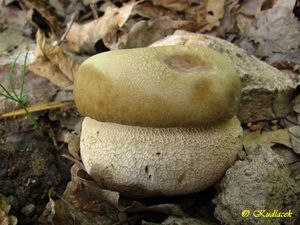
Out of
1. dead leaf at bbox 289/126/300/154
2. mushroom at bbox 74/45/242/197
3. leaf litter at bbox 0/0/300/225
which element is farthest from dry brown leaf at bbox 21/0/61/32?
dead leaf at bbox 289/126/300/154

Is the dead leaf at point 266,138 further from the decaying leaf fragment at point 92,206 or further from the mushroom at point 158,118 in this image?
the decaying leaf fragment at point 92,206

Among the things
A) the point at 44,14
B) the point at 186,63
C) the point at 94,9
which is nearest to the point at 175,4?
the point at 94,9

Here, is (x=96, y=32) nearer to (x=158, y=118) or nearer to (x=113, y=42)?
(x=113, y=42)

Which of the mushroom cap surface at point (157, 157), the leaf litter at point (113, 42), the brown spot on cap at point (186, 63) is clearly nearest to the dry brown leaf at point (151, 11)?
the leaf litter at point (113, 42)

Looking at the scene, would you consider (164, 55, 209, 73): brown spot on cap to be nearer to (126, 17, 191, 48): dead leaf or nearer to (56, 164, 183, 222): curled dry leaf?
(56, 164, 183, 222): curled dry leaf

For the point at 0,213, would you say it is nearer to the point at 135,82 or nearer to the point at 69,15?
the point at 135,82

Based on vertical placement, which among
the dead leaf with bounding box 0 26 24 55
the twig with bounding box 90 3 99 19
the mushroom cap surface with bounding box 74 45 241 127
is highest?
the mushroom cap surface with bounding box 74 45 241 127

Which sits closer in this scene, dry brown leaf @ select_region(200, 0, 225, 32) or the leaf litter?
the leaf litter

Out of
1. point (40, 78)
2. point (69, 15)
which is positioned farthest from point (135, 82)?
point (69, 15)
